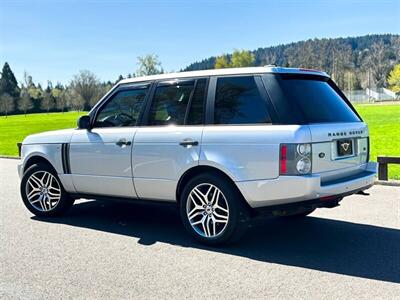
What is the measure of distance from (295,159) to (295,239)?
1.37m

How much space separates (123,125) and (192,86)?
1.15 metres

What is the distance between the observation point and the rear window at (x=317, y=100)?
474 centimetres

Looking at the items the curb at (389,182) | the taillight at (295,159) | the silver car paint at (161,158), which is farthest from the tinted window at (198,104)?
the curb at (389,182)

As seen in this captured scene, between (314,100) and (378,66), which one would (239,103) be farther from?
(378,66)

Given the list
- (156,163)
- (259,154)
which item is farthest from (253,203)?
(156,163)

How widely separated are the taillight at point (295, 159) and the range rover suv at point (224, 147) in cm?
1

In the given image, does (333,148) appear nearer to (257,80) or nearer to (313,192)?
(313,192)

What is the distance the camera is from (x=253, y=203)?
477 centimetres

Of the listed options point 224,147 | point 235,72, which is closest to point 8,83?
point 235,72

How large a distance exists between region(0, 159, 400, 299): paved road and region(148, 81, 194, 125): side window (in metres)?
1.47

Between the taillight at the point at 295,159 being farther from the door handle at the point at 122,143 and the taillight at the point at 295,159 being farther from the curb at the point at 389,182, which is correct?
the curb at the point at 389,182

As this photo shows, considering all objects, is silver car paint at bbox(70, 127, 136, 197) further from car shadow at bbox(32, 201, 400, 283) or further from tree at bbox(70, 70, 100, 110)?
tree at bbox(70, 70, 100, 110)

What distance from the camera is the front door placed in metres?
5.76

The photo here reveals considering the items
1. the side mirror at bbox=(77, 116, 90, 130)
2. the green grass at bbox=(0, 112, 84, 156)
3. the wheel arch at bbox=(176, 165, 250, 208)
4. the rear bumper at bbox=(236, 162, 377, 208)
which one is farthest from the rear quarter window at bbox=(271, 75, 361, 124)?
the green grass at bbox=(0, 112, 84, 156)
